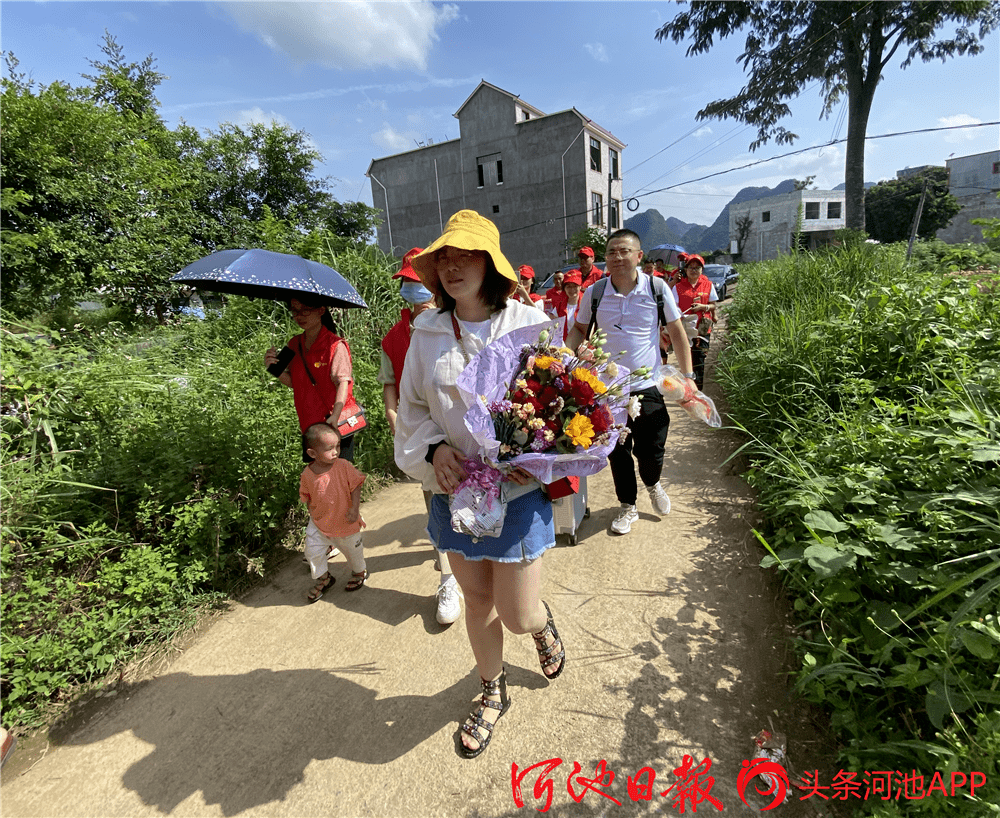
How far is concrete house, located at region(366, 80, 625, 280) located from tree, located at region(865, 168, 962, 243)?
831 inches

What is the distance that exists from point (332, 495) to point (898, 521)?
290cm

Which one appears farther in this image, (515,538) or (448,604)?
(448,604)

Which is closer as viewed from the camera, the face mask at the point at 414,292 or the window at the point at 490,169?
the face mask at the point at 414,292

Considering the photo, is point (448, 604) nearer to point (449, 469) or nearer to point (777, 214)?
point (449, 469)

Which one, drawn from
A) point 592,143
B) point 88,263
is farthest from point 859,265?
point 592,143

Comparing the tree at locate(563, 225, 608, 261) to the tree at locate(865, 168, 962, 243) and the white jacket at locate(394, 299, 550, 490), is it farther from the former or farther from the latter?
the tree at locate(865, 168, 962, 243)

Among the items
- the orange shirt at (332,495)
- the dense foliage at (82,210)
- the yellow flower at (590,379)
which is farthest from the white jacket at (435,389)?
the dense foliage at (82,210)

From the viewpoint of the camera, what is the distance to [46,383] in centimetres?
330

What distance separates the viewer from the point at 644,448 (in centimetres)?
325

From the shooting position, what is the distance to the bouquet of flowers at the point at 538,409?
1477mm

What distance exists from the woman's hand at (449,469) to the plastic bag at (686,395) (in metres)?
1.63

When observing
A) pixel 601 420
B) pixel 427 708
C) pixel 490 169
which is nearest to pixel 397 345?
pixel 601 420

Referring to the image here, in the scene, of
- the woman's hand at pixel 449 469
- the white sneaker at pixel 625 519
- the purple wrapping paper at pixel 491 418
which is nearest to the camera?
the purple wrapping paper at pixel 491 418

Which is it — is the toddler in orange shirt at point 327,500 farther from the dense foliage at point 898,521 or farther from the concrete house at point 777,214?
the concrete house at point 777,214
